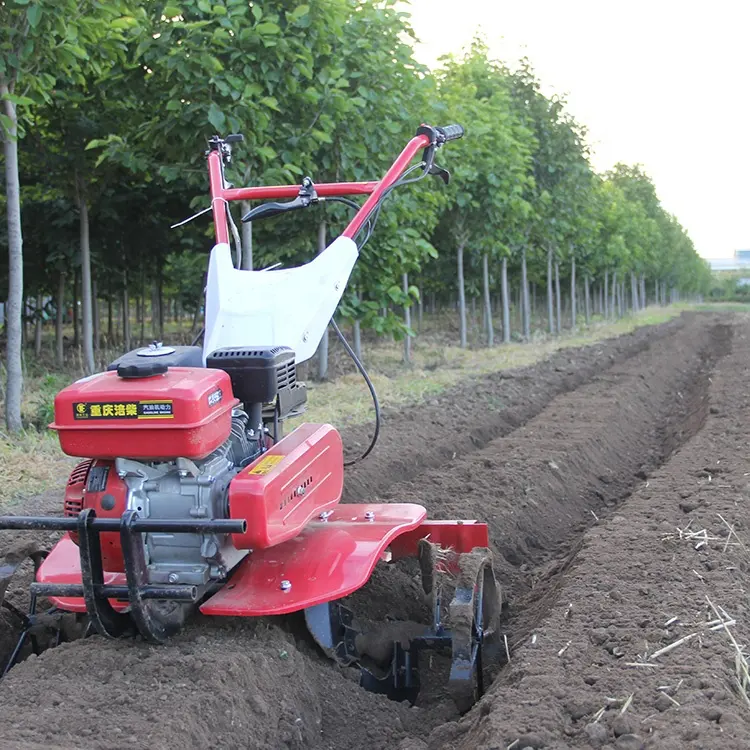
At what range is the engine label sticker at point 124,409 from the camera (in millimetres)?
3059

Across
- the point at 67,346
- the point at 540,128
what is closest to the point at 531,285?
the point at 540,128

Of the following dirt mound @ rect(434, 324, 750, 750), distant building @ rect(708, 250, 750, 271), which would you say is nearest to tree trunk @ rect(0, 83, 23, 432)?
dirt mound @ rect(434, 324, 750, 750)

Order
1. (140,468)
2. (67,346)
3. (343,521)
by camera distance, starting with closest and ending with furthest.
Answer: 1. (140,468)
2. (343,521)
3. (67,346)

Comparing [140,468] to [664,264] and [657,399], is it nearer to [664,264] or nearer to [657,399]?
[657,399]

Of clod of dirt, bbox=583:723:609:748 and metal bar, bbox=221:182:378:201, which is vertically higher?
metal bar, bbox=221:182:378:201

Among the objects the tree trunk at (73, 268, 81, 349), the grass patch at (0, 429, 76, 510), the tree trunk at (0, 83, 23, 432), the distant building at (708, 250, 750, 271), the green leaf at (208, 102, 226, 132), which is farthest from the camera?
the distant building at (708, 250, 750, 271)

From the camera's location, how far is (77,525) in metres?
3.05

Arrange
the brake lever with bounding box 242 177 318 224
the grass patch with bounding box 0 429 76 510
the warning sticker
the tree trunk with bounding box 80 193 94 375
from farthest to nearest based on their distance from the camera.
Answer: the tree trunk with bounding box 80 193 94 375, the grass patch with bounding box 0 429 76 510, the brake lever with bounding box 242 177 318 224, the warning sticker

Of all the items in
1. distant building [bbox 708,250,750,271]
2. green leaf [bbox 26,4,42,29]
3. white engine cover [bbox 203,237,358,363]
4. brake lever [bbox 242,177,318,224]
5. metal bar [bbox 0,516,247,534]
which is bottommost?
metal bar [bbox 0,516,247,534]

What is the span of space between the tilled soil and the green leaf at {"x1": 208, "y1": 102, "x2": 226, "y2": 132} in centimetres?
328

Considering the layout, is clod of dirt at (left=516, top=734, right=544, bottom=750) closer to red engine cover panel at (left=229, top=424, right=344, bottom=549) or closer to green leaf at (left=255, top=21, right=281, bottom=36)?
red engine cover panel at (left=229, top=424, right=344, bottom=549)

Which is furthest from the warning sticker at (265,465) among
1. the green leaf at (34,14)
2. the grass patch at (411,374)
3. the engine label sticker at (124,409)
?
the grass patch at (411,374)

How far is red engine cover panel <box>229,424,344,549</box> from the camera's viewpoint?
3152 millimetres

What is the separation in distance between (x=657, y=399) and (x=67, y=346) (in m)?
14.0
